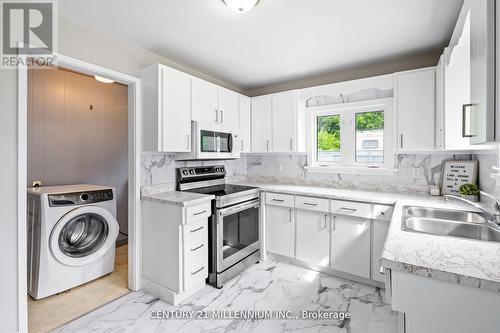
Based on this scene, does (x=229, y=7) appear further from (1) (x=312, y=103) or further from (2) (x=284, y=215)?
(2) (x=284, y=215)

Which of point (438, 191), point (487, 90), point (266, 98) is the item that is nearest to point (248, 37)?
point (266, 98)

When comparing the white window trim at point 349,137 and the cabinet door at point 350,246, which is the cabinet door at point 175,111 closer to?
the white window trim at point 349,137

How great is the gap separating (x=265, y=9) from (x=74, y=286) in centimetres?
309

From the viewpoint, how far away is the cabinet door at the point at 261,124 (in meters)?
3.36

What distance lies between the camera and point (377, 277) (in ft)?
7.68

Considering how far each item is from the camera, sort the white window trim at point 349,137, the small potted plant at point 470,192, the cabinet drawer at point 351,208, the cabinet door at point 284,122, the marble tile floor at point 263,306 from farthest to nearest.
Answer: the cabinet door at point 284,122 < the white window trim at point 349,137 < the cabinet drawer at point 351,208 < the small potted plant at point 470,192 < the marble tile floor at point 263,306

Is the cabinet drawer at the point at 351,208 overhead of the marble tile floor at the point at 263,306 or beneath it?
overhead

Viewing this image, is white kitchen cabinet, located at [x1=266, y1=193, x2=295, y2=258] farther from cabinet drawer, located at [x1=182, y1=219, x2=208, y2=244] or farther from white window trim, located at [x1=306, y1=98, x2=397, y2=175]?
cabinet drawer, located at [x1=182, y1=219, x2=208, y2=244]

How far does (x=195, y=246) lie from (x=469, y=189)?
255 cm

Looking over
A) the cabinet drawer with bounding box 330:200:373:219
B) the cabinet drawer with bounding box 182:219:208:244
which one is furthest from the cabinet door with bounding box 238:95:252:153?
the cabinet drawer with bounding box 330:200:373:219

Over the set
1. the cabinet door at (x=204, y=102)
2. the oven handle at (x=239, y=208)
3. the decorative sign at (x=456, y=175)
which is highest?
the cabinet door at (x=204, y=102)

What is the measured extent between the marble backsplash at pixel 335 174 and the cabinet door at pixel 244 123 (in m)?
0.37

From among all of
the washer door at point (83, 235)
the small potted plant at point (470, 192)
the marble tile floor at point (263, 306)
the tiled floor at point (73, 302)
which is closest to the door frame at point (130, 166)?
the tiled floor at point (73, 302)

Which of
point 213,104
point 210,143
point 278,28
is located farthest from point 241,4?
point 210,143
